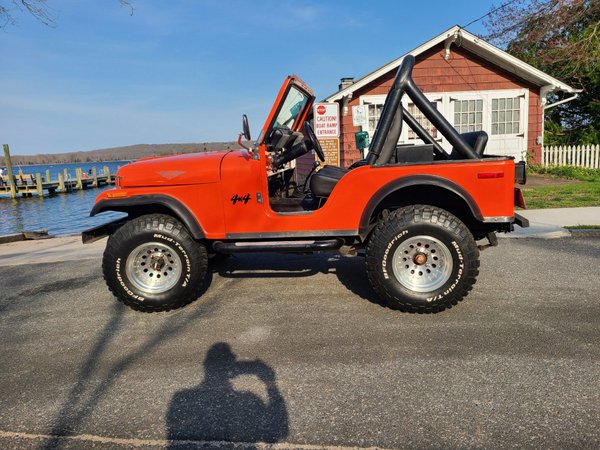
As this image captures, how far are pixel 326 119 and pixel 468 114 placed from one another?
6.80 meters

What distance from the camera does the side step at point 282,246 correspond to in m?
3.94

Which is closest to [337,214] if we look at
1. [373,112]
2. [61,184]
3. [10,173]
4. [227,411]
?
[227,411]

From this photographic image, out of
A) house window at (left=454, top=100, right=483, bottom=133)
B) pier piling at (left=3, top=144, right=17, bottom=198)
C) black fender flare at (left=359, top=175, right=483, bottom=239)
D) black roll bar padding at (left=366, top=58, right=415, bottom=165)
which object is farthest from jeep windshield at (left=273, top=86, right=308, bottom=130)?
pier piling at (left=3, top=144, right=17, bottom=198)

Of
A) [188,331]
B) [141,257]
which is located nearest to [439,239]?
[188,331]

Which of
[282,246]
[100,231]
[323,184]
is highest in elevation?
[323,184]

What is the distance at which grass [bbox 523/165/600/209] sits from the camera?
9.25 meters

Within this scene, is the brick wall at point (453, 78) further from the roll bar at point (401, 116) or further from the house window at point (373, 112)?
the roll bar at point (401, 116)

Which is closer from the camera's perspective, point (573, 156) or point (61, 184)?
point (573, 156)

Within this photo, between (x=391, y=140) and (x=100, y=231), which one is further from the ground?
(x=391, y=140)

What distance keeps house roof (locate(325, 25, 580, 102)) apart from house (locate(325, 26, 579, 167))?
0.14 feet

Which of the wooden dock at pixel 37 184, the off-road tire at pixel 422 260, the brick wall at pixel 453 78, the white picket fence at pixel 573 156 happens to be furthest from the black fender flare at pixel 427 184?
the wooden dock at pixel 37 184

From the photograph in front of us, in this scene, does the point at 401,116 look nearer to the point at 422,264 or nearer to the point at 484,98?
the point at 422,264

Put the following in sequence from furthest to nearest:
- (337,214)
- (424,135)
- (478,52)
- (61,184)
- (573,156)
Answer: (61,184) → (573,156) → (478,52) → (424,135) → (337,214)

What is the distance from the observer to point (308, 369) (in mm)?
2865
